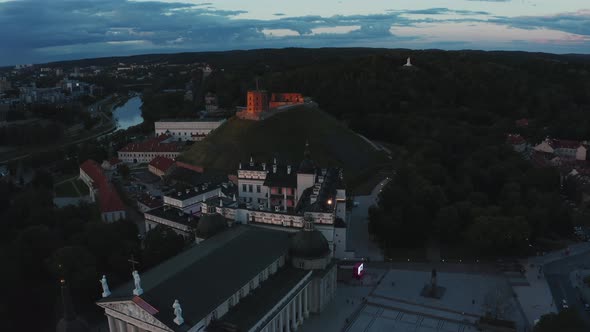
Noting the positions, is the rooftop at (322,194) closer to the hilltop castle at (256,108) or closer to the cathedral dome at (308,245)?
the cathedral dome at (308,245)

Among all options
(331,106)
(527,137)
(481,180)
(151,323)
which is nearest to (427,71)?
(331,106)

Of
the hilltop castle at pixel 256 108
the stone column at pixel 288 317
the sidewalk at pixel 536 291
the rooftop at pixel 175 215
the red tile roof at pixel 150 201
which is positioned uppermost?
the hilltop castle at pixel 256 108

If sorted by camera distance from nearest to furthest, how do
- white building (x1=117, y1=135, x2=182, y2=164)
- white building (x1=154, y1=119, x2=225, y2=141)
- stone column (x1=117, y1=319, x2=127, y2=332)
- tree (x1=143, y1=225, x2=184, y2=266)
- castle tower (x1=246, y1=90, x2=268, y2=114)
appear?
stone column (x1=117, y1=319, x2=127, y2=332), tree (x1=143, y1=225, x2=184, y2=266), white building (x1=117, y1=135, x2=182, y2=164), castle tower (x1=246, y1=90, x2=268, y2=114), white building (x1=154, y1=119, x2=225, y2=141)

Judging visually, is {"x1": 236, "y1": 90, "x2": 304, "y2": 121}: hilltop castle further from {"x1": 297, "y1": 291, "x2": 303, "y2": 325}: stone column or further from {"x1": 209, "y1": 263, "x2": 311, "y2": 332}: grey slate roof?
{"x1": 297, "y1": 291, "x2": 303, "y2": 325}: stone column

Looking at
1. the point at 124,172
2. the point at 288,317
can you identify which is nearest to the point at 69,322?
the point at 288,317

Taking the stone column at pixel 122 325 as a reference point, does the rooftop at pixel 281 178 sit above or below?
above

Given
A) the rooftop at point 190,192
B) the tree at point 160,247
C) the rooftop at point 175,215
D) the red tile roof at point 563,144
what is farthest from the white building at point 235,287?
the red tile roof at point 563,144

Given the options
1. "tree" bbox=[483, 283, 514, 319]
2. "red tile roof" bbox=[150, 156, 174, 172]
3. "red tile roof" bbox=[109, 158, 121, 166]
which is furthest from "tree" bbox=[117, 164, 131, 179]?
"tree" bbox=[483, 283, 514, 319]
